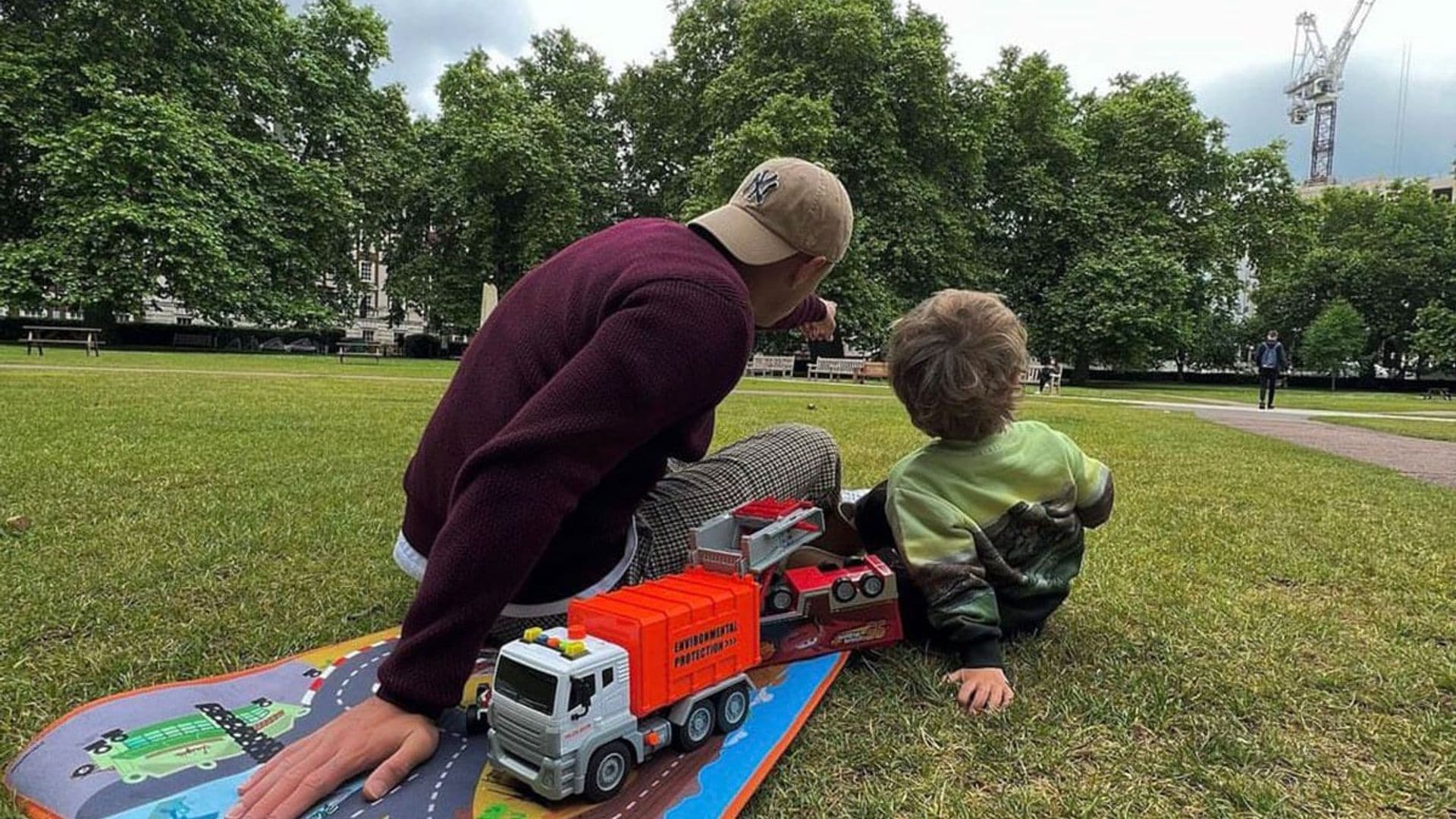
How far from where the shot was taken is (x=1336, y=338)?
4141 centimetres

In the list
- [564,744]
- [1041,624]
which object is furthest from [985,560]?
[564,744]

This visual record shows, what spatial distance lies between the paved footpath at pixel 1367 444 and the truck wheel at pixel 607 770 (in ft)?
24.9

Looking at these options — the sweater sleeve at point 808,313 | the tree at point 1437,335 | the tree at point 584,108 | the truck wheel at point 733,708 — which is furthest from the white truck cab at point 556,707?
the tree at point 1437,335

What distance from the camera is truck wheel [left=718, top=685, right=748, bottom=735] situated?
1754mm

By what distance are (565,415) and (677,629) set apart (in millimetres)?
483

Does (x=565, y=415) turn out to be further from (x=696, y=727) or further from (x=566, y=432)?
(x=696, y=727)

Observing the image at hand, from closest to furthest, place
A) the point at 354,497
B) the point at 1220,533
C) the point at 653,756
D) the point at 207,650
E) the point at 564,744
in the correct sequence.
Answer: the point at 564,744 → the point at 653,756 → the point at 207,650 → the point at 1220,533 → the point at 354,497

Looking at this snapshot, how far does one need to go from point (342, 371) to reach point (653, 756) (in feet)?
65.3

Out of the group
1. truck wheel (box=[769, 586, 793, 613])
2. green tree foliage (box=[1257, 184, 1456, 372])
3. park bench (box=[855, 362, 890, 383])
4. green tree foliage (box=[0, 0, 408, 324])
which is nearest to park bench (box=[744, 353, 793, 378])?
park bench (box=[855, 362, 890, 383])

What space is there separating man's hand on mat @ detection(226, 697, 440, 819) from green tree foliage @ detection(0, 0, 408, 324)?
2604 cm

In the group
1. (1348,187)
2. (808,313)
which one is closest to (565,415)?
(808,313)

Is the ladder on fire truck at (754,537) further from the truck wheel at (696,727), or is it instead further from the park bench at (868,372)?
the park bench at (868,372)

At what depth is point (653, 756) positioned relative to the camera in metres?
1.68

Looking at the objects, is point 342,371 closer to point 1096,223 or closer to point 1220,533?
point 1220,533
